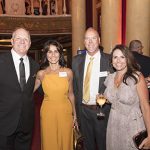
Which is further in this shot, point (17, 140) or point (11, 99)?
point (17, 140)

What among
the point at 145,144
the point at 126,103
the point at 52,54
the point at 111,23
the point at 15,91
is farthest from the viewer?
the point at 111,23

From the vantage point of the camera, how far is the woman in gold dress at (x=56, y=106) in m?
3.47

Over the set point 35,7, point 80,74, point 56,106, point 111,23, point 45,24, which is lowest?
point 56,106

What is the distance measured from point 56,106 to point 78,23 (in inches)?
238

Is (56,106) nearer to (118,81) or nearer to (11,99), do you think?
(11,99)

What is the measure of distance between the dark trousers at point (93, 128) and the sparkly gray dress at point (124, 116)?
61 centimetres

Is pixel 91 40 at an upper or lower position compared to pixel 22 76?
upper

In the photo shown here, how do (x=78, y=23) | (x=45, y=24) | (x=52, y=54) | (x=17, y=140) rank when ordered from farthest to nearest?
(x=45, y=24) < (x=78, y=23) < (x=52, y=54) < (x=17, y=140)

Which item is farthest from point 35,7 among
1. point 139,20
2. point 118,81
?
point 118,81

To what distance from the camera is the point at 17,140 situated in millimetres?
3238

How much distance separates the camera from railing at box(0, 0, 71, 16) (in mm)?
12984

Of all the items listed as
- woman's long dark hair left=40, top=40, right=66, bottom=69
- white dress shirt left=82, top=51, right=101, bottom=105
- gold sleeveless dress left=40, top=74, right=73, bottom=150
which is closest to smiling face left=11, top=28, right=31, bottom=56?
woman's long dark hair left=40, top=40, right=66, bottom=69

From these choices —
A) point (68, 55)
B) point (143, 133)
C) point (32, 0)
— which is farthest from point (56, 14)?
point (143, 133)

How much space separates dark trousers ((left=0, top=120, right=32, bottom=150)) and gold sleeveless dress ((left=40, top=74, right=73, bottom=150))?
11.6 inches
